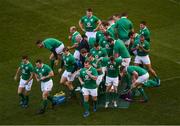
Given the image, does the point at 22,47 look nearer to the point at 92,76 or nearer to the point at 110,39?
the point at 110,39

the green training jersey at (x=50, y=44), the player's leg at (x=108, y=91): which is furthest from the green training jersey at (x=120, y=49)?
the green training jersey at (x=50, y=44)

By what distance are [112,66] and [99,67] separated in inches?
21.4

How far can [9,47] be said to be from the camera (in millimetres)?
21516

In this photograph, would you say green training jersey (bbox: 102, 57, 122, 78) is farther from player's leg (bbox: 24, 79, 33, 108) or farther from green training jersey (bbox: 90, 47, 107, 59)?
player's leg (bbox: 24, 79, 33, 108)

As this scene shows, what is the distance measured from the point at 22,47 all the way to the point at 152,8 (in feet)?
27.6

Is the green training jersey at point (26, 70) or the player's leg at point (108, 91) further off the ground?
the green training jersey at point (26, 70)

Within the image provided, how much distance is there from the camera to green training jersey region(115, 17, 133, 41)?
1886cm

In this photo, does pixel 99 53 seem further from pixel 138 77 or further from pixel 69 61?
pixel 138 77

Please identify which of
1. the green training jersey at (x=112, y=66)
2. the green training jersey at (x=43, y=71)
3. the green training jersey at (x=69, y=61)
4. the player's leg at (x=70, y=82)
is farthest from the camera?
the player's leg at (x=70, y=82)

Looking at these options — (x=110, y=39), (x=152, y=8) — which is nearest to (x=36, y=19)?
(x=152, y=8)

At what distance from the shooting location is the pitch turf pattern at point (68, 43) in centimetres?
1571

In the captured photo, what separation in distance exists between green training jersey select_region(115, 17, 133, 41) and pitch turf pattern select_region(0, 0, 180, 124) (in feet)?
6.35

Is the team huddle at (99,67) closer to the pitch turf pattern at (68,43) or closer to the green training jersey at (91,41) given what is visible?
the green training jersey at (91,41)

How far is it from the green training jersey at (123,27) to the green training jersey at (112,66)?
2733mm
